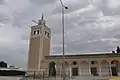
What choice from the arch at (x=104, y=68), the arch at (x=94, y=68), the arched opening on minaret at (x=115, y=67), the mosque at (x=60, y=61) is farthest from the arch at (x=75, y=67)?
the arched opening on minaret at (x=115, y=67)

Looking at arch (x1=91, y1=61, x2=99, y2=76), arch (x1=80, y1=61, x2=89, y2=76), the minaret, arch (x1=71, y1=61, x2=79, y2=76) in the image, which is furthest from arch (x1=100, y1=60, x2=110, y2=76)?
the minaret

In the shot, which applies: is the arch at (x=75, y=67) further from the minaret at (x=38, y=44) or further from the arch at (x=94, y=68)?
the minaret at (x=38, y=44)

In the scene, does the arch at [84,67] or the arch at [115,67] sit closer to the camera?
the arch at [115,67]

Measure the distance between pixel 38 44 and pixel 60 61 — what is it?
10.2m

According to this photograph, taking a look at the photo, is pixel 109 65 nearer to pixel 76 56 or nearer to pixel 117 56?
pixel 117 56

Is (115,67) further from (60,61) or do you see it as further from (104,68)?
(60,61)

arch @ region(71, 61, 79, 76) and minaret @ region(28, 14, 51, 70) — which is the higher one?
minaret @ region(28, 14, 51, 70)

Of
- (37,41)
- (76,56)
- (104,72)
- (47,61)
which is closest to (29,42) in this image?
(37,41)

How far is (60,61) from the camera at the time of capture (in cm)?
5156

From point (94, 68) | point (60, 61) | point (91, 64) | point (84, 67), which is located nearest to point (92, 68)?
point (94, 68)

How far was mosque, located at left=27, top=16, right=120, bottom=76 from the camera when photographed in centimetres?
4712

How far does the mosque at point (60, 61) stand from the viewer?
47.1 metres

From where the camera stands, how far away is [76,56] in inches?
1999

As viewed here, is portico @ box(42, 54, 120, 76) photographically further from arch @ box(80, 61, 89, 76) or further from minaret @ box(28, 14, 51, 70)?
minaret @ box(28, 14, 51, 70)
